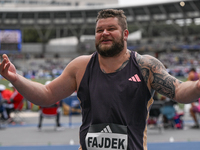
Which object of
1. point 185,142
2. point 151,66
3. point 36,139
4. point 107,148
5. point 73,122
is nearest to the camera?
point 107,148

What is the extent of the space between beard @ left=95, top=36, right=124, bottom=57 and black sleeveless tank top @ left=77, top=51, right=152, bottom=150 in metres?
0.15

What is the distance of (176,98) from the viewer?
7.93ft

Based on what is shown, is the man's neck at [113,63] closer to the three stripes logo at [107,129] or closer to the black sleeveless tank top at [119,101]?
the black sleeveless tank top at [119,101]

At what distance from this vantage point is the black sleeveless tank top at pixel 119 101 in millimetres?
2326

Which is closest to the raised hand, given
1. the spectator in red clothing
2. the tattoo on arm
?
the tattoo on arm

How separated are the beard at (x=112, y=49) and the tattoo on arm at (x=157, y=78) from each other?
21cm

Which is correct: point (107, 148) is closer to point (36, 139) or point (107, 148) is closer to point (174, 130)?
point (36, 139)

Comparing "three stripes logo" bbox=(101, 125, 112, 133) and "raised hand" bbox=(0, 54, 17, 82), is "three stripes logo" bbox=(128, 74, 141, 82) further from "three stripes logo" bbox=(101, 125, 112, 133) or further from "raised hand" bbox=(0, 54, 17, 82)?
"raised hand" bbox=(0, 54, 17, 82)

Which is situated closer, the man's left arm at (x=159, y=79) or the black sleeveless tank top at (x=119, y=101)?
the black sleeveless tank top at (x=119, y=101)

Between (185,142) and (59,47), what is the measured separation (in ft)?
190

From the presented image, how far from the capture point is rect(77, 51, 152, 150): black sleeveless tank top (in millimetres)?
2326

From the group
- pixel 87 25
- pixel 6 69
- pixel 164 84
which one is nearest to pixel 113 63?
pixel 164 84

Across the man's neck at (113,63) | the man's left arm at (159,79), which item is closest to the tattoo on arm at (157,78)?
the man's left arm at (159,79)

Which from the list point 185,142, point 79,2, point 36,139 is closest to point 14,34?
point 36,139
